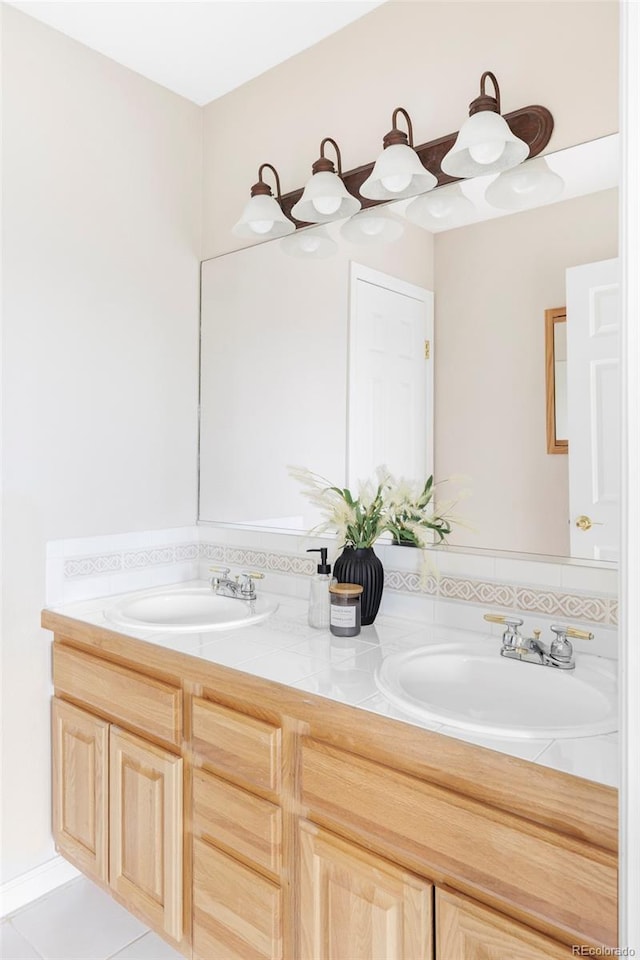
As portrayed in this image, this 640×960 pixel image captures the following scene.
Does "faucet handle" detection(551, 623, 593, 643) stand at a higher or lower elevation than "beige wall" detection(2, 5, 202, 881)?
lower

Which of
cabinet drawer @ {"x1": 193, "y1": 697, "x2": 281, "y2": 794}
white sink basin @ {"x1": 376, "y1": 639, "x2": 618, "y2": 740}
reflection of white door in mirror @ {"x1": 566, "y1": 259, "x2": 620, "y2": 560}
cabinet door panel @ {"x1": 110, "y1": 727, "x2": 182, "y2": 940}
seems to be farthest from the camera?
cabinet door panel @ {"x1": 110, "y1": 727, "x2": 182, "y2": 940}

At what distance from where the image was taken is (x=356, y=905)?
1.12 meters

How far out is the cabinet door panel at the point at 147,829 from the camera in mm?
1480

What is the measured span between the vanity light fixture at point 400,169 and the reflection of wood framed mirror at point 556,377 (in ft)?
1.66

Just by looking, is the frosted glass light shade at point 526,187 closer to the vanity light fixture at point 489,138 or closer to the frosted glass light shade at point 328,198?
the vanity light fixture at point 489,138

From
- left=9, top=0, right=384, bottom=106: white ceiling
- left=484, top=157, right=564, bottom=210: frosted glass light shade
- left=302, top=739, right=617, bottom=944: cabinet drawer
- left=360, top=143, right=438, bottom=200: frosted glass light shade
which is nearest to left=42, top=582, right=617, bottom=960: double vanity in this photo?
left=302, top=739, right=617, bottom=944: cabinet drawer

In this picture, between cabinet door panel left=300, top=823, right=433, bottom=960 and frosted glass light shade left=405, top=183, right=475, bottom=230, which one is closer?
cabinet door panel left=300, top=823, right=433, bottom=960

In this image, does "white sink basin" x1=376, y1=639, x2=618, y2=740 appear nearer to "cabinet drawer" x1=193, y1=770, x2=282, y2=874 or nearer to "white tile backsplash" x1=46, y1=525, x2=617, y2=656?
"white tile backsplash" x1=46, y1=525, x2=617, y2=656

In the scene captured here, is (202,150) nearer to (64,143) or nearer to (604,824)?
(64,143)

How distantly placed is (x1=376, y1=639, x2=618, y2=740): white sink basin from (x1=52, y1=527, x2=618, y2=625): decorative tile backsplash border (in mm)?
119

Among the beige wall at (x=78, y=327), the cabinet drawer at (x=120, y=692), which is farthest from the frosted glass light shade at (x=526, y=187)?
the cabinet drawer at (x=120, y=692)

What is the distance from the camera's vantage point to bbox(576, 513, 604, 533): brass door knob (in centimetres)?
140

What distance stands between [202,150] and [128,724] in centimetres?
199

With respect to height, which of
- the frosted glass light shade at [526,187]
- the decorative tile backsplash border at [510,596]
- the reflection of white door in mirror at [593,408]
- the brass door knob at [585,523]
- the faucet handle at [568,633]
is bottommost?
the faucet handle at [568,633]
